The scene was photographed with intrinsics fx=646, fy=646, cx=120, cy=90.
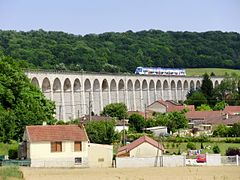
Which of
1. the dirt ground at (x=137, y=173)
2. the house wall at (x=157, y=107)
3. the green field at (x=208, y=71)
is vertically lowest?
the dirt ground at (x=137, y=173)

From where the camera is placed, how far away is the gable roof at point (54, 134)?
124 feet

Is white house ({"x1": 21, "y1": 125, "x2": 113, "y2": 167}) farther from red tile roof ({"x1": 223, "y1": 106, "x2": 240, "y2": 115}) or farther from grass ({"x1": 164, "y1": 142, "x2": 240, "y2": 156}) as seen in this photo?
red tile roof ({"x1": 223, "y1": 106, "x2": 240, "y2": 115})

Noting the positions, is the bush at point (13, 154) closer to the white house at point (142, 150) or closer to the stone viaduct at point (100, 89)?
the white house at point (142, 150)

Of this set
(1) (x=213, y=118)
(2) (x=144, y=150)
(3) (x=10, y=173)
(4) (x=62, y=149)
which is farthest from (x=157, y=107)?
(3) (x=10, y=173)

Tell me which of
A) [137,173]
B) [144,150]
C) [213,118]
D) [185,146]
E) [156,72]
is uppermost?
[156,72]

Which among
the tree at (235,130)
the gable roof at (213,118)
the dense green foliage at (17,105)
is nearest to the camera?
the dense green foliage at (17,105)

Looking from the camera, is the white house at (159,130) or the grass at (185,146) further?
the white house at (159,130)

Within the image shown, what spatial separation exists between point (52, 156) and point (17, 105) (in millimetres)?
A: 15277

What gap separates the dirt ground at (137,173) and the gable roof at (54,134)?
285cm

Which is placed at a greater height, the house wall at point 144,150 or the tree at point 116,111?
the tree at point 116,111

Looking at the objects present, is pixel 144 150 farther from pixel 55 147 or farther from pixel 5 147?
pixel 5 147

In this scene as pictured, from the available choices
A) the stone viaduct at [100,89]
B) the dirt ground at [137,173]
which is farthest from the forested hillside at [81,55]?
the dirt ground at [137,173]

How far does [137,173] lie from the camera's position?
32.8m

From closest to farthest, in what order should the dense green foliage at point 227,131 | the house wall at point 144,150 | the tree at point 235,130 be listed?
the house wall at point 144,150 → the tree at point 235,130 → the dense green foliage at point 227,131
